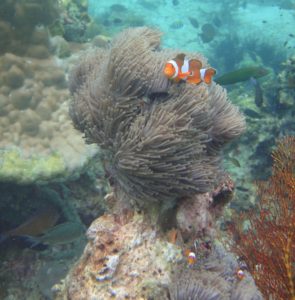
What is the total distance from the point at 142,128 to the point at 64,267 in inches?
114

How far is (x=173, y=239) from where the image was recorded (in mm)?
3281

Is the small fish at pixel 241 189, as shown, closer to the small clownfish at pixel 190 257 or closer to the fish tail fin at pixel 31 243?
the fish tail fin at pixel 31 243

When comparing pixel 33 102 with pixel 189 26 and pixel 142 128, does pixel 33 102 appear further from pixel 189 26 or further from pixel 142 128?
pixel 189 26

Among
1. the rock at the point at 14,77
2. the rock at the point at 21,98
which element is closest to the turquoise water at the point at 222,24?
the rock at the point at 14,77

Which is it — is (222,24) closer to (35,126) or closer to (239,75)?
(239,75)

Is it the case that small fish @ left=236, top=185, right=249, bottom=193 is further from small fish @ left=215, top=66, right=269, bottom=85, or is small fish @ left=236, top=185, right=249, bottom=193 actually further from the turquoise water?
the turquoise water

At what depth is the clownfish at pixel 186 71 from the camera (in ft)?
9.96

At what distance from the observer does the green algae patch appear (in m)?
4.30

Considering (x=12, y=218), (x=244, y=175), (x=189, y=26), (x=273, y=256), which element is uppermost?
(x=273, y=256)

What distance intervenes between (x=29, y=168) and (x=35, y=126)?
80cm

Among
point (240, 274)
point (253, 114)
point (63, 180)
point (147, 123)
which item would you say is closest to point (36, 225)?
point (63, 180)

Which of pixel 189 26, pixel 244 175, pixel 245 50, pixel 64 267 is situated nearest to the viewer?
pixel 64 267

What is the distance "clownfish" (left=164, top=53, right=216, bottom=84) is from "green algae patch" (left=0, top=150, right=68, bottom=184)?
2104 millimetres

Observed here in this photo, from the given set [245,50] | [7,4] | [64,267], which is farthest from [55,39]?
[245,50]
